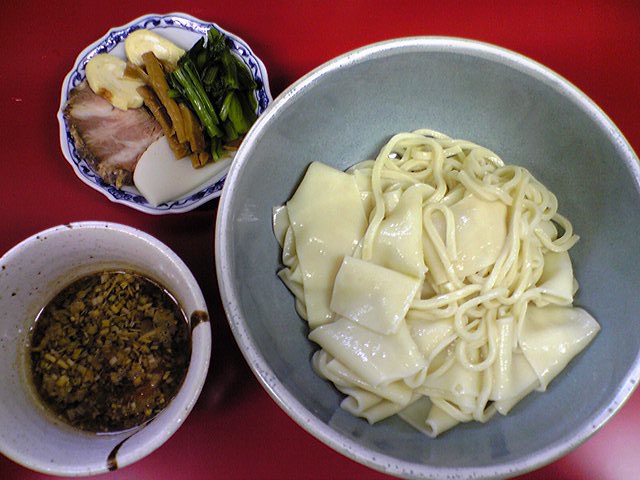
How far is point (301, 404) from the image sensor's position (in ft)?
4.71

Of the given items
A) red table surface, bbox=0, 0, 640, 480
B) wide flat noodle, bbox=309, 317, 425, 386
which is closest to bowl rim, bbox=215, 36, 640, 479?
wide flat noodle, bbox=309, 317, 425, 386

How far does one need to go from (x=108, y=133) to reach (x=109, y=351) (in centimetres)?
97

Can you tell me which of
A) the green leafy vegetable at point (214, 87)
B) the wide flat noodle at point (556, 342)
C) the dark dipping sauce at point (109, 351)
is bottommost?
the dark dipping sauce at point (109, 351)

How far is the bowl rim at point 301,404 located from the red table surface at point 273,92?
511 mm

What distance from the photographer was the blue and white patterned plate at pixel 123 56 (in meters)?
2.04

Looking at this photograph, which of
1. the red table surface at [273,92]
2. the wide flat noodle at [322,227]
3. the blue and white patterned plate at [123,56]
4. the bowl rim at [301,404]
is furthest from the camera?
the blue and white patterned plate at [123,56]

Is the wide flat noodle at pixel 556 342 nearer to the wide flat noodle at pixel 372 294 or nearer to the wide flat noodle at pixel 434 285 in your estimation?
the wide flat noodle at pixel 434 285

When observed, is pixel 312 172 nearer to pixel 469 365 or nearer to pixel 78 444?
pixel 469 365

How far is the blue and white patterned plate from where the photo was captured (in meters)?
2.04

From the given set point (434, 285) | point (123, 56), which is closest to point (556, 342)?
point (434, 285)

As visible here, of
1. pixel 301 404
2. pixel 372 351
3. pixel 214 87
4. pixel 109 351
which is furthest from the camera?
pixel 214 87

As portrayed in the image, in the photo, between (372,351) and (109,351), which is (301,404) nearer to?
(372,351)

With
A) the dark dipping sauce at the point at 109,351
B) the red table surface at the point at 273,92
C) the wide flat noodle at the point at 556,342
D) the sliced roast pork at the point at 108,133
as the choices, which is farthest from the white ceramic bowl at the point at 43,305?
the wide flat noodle at the point at 556,342

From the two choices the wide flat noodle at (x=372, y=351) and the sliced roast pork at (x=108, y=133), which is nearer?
the wide flat noodle at (x=372, y=351)
